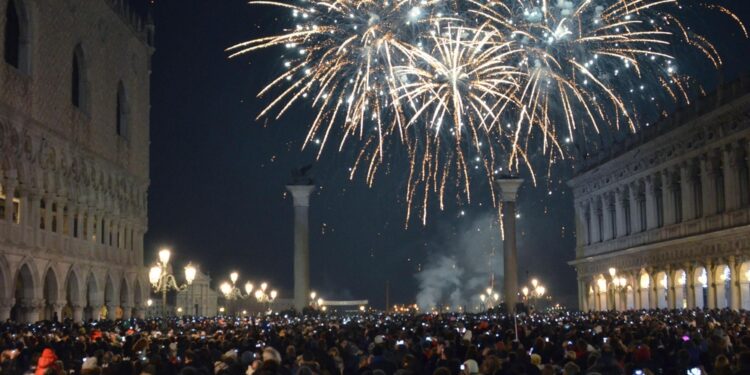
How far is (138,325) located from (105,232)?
1754 centimetres

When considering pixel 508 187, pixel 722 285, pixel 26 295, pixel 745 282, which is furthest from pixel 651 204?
pixel 26 295

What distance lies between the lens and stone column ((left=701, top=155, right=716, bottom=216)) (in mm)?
59188

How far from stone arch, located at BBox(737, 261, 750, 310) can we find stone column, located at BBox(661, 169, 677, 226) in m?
11.4

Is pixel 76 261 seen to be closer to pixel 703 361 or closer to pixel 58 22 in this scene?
pixel 58 22

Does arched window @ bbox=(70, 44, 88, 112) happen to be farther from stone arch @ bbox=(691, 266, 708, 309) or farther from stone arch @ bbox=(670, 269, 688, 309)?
stone arch @ bbox=(670, 269, 688, 309)

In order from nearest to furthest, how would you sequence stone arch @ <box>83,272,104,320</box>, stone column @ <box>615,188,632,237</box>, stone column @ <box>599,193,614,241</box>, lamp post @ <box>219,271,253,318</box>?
stone arch @ <box>83,272,104,320</box>, lamp post @ <box>219,271,253,318</box>, stone column @ <box>615,188,632,237</box>, stone column @ <box>599,193,614,241</box>

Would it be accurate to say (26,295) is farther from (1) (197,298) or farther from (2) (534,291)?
(1) (197,298)

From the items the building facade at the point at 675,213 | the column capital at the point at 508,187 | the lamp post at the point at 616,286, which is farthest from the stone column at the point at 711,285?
the lamp post at the point at 616,286

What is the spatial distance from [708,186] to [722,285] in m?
5.05

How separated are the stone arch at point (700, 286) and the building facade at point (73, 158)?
30.0 meters

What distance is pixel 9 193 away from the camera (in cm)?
4244

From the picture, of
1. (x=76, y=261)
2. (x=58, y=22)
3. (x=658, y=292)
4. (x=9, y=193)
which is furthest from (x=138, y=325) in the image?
(x=658, y=292)

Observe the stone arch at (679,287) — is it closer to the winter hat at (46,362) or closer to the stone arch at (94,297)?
the stone arch at (94,297)

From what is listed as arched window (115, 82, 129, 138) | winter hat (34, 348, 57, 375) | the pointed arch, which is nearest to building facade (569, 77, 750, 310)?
arched window (115, 82, 129, 138)
